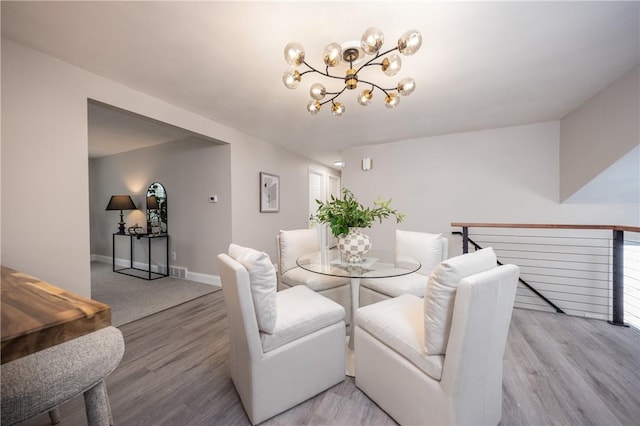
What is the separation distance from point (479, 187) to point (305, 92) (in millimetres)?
2850

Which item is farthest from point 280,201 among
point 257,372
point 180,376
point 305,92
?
point 257,372

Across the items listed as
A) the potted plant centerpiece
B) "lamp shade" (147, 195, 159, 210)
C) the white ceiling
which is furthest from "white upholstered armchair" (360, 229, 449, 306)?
"lamp shade" (147, 195, 159, 210)

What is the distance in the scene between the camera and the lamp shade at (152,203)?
13.8ft

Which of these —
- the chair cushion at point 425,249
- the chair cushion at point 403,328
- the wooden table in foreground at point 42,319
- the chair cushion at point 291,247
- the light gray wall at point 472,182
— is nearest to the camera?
the wooden table in foreground at point 42,319

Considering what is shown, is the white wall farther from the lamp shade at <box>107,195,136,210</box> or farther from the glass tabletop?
the lamp shade at <box>107,195,136,210</box>

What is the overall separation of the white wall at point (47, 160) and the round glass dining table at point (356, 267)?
6.11ft

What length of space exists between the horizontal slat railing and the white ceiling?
→ 1.54 m

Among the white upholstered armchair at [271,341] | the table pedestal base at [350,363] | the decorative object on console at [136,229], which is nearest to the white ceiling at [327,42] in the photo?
the white upholstered armchair at [271,341]

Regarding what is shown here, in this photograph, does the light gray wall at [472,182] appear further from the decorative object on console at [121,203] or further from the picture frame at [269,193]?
the decorative object on console at [121,203]

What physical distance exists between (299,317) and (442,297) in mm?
784

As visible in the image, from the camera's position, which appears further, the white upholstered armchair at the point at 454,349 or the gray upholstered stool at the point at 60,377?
the white upholstered armchair at the point at 454,349

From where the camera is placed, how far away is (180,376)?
1.69 metres

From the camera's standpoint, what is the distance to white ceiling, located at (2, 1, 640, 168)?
1.43m

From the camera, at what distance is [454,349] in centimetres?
107
